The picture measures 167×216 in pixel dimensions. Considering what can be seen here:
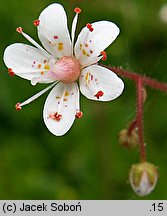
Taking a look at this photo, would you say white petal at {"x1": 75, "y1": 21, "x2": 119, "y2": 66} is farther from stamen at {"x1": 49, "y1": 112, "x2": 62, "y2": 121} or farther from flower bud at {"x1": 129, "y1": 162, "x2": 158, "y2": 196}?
flower bud at {"x1": 129, "y1": 162, "x2": 158, "y2": 196}

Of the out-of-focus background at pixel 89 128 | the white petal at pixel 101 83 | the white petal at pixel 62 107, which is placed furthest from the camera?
the out-of-focus background at pixel 89 128

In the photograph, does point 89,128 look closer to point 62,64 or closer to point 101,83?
point 62,64

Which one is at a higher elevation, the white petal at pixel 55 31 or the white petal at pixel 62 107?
the white petal at pixel 55 31

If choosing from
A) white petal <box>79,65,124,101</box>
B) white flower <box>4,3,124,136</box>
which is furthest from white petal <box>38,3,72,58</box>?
white petal <box>79,65,124,101</box>

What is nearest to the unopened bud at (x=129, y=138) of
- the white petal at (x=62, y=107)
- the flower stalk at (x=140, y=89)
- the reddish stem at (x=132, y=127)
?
the reddish stem at (x=132, y=127)

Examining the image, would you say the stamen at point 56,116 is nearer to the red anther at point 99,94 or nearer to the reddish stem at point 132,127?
the red anther at point 99,94

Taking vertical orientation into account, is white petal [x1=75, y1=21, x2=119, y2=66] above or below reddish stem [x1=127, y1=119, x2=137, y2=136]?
above
